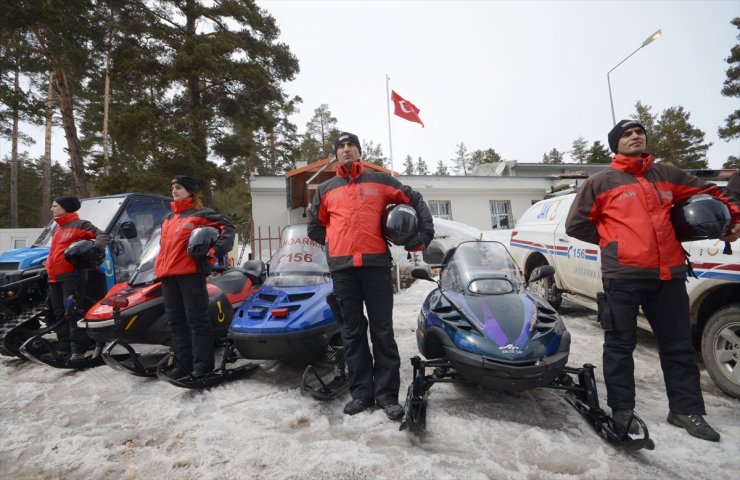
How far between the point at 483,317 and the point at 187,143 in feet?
39.6

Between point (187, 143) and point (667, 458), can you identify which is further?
point (187, 143)

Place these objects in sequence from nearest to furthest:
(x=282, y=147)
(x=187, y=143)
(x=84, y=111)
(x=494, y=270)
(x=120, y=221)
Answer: (x=494, y=270)
(x=120, y=221)
(x=187, y=143)
(x=84, y=111)
(x=282, y=147)

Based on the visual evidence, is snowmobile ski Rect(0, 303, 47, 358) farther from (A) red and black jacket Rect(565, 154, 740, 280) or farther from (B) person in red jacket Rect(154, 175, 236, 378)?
(A) red and black jacket Rect(565, 154, 740, 280)

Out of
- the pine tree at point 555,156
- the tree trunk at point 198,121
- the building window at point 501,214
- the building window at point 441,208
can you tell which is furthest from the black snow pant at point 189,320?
the pine tree at point 555,156

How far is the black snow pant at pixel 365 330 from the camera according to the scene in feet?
9.54

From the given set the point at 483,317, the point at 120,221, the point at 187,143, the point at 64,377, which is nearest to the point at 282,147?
the point at 187,143

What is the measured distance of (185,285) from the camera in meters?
3.47

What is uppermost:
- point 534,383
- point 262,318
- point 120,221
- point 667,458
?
point 120,221

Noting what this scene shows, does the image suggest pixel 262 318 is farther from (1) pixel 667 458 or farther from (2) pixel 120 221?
(2) pixel 120 221

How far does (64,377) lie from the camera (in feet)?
13.7

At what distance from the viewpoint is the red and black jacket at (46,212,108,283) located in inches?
175

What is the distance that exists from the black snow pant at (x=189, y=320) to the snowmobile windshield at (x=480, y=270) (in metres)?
2.42

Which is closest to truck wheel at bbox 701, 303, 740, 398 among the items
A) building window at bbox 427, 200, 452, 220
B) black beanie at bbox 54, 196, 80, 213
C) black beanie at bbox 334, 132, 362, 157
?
black beanie at bbox 334, 132, 362, 157

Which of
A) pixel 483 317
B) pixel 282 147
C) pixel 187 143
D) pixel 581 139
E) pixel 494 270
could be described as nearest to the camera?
pixel 483 317
